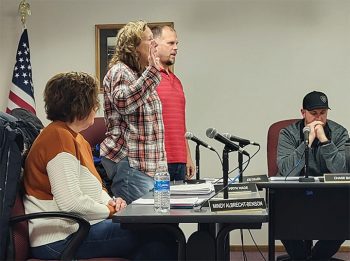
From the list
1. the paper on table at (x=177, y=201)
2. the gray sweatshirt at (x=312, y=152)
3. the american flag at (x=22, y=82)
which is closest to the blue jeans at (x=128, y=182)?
the paper on table at (x=177, y=201)

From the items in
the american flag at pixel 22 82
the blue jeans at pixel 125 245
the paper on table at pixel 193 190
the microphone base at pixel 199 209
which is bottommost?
the blue jeans at pixel 125 245

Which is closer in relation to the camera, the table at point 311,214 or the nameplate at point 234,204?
the nameplate at point 234,204

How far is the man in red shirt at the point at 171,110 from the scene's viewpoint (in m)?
3.09

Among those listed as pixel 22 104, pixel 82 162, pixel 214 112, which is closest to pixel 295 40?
pixel 214 112

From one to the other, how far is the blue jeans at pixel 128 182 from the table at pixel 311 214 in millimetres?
901

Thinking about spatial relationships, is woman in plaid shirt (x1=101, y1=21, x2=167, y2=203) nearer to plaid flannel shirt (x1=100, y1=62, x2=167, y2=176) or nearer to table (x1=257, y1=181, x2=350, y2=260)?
plaid flannel shirt (x1=100, y1=62, x2=167, y2=176)

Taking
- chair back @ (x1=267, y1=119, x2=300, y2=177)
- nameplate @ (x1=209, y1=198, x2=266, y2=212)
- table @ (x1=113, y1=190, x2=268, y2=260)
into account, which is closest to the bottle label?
table @ (x1=113, y1=190, x2=268, y2=260)

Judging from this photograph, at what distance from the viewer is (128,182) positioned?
2.45 meters

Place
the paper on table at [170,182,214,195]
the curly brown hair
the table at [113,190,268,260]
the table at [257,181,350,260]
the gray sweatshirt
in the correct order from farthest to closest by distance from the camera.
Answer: the gray sweatshirt
the table at [257,181,350,260]
the curly brown hair
the paper on table at [170,182,214,195]
the table at [113,190,268,260]

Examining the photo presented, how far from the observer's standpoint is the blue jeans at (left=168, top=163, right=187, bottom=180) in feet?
10.1

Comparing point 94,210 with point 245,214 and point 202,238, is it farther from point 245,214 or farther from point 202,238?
point 245,214

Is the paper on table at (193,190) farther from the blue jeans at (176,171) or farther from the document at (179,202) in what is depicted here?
the blue jeans at (176,171)

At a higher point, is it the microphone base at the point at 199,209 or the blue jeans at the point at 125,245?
the microphone base at the point at 199,209

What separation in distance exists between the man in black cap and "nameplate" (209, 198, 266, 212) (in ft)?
5.37
